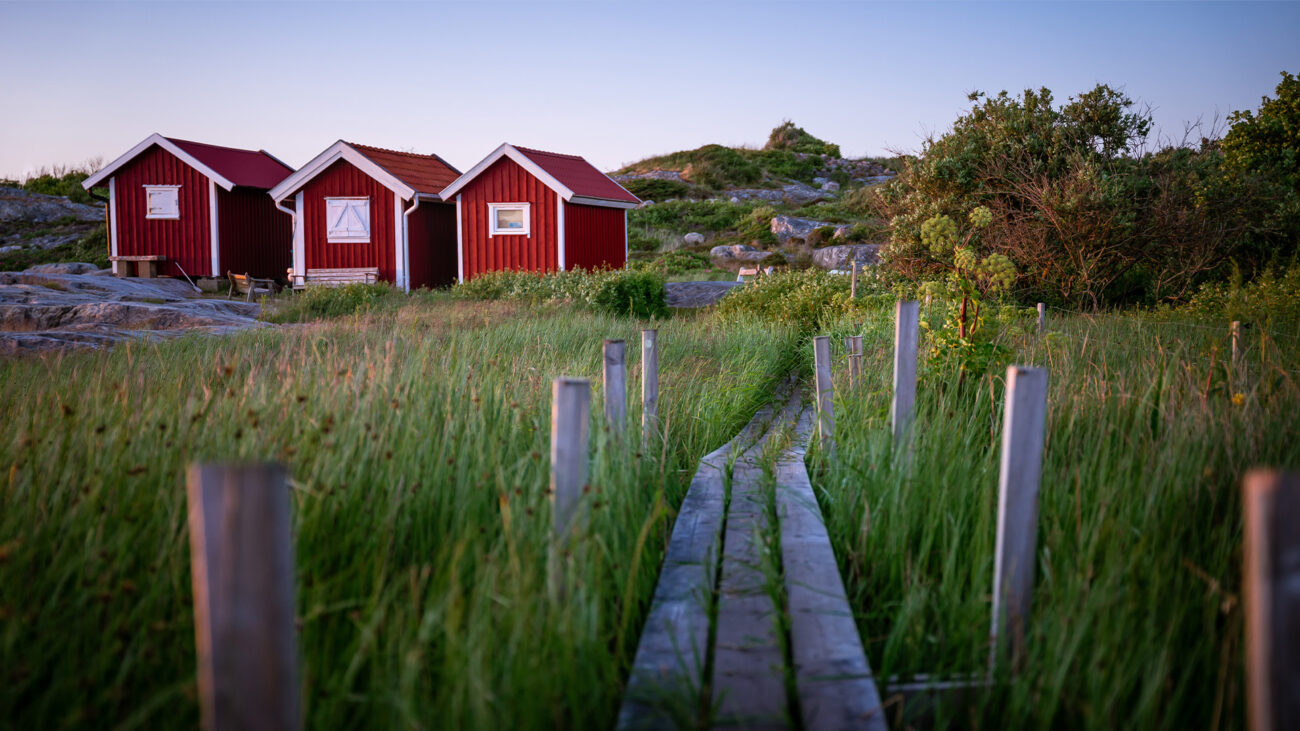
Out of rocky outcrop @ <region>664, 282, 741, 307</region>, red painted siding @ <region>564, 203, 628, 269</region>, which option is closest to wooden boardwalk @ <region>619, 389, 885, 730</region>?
rocky outcrop @ <region>664, 282, 741, 307</region>

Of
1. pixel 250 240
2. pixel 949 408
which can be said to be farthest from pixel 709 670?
pixel 250 240

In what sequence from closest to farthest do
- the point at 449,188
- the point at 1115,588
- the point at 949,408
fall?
the point at 1115,588 < the point at 949,408 < the point at 449,188

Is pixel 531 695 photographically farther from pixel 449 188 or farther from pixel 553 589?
pixel 449 188

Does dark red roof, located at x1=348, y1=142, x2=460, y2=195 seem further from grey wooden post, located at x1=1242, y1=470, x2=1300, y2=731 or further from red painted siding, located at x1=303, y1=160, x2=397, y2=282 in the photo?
grey wooden post, located at x1=1242, y1=470, x2=1300, y2=731

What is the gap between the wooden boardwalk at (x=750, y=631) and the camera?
7.20ft

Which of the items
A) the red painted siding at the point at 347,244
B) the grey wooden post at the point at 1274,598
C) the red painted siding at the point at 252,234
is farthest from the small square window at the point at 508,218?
the grey wooden post at the point at 1274,598

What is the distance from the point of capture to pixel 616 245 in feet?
71.4

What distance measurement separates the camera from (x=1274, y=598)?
1222 mm

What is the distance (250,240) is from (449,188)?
279 inches

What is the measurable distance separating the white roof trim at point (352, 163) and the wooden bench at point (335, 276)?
213 centimetres

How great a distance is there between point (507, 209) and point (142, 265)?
36.2 ft

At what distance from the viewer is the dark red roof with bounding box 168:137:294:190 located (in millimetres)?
21719

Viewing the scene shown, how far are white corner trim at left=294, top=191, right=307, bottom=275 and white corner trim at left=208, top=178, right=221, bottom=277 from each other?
263 centimetres

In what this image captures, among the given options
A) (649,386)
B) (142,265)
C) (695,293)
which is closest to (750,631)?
(649,386)
